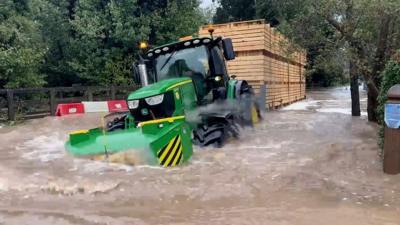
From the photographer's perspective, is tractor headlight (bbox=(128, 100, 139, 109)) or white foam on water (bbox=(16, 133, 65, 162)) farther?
tractor headlight (bbox=(128, 100, 139, 109))

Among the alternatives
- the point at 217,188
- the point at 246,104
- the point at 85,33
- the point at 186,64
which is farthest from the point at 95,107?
the point at 217,188

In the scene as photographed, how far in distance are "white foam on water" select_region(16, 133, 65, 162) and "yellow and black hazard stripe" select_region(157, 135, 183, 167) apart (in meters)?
2.29

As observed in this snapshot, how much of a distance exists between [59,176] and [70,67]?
13.3 m

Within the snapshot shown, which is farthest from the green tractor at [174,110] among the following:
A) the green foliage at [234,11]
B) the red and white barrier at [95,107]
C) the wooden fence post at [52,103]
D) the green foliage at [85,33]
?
the green foliage at [234,11]

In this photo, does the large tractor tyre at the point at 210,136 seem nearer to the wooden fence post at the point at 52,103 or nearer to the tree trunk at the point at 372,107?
the tree trunk at the point at 372,107

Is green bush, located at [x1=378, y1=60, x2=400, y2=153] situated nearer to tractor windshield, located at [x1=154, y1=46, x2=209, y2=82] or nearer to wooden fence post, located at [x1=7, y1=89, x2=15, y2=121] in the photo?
tractor windshield, located at [x1=154, y1=46, x2=209, y2=82]

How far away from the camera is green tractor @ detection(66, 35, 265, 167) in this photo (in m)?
6.98

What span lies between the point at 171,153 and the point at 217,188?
1382 millimetres

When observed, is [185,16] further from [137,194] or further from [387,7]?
[137,194]

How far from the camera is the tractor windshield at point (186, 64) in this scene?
935 centimetres

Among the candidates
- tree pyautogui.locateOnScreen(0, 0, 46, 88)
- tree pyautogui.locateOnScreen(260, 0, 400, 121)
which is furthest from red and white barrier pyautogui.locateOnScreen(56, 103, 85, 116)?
tree pyautogui.locateOnScreen(260, 0, 400, 121)

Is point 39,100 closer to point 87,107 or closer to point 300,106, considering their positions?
point 87,107

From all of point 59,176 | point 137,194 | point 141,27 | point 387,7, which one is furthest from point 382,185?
point 141,27

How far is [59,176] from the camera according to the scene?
6.57 metres
